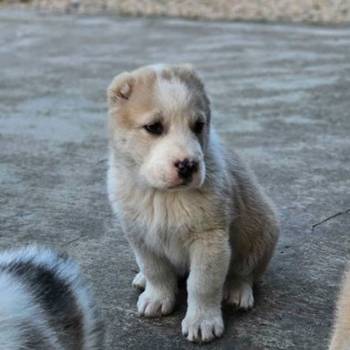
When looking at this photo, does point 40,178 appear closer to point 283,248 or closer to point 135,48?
point 283,248

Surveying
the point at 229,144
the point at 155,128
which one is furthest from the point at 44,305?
the point at 229,144

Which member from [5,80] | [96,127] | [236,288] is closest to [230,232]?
[236,288]

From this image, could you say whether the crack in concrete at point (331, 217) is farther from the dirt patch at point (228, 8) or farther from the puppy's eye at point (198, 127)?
the dirt patch at point (228, 8)

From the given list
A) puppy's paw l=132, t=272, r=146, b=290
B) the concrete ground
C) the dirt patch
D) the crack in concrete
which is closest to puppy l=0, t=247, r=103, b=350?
the concrete ground

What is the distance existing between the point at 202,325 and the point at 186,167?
74cm

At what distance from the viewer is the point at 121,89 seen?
3520mm

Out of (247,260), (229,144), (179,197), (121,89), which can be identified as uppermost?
(121,89)

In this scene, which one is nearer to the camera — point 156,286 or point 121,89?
point 121,89

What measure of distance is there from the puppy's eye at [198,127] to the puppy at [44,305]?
0.79 metres

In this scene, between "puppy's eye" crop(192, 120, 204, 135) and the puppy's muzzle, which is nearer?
the puppy's muzzle

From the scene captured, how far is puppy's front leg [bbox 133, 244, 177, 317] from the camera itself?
12.1ft

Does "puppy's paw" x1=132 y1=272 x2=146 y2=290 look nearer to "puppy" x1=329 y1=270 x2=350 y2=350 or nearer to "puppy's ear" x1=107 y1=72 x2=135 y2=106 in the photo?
"puppy's ear" x1=107 y1=72 x2=135 y2=106

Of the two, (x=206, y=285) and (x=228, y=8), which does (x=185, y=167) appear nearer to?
(x=206, y=285)

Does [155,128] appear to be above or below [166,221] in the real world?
above
